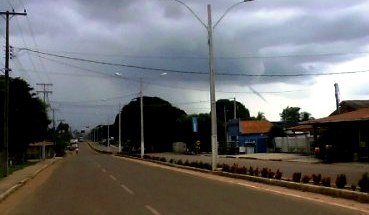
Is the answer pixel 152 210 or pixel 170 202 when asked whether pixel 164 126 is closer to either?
pixel 170 202

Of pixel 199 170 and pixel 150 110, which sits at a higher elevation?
pixel 150 110

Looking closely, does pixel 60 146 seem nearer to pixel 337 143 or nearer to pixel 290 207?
pixel 337 143

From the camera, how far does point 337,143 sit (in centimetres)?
4716

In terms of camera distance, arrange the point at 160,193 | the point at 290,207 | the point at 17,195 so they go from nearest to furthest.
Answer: the point at 290,207 → the point at 160,193 → the point at 17,195

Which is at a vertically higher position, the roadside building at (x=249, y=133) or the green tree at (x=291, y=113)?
the green tree at (x=291, y=113)

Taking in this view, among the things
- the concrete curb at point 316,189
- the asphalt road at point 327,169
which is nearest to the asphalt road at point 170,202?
the concrete curb at point 316,189

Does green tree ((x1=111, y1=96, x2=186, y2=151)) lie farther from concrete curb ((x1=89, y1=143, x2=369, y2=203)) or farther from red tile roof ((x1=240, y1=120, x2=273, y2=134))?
concrete curb ((x1=89, y1=143, x2=369, y2=203))

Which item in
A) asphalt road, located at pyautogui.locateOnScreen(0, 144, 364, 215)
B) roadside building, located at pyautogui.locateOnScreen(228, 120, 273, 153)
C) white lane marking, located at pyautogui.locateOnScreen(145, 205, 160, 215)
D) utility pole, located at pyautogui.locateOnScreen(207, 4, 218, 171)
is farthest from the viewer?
roadside building, located at pyautogui.locateOnScreen(228, 120, 273, 153)

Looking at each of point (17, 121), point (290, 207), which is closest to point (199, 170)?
point (290, 207)

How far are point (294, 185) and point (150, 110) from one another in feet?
283

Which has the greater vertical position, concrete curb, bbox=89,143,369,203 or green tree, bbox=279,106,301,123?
green tree, bbox=279,106,301,123

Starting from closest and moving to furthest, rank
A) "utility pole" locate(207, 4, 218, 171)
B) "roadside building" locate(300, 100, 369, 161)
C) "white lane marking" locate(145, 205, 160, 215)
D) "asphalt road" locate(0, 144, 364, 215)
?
"white lane marking" locate(145, 205, 160, 215) < "asphalt road" locate(0, 144, 364, 215) < "utility pole" locate(207, 4, 218, 171) < "roadside building" locate(300, 100, 369, 161)

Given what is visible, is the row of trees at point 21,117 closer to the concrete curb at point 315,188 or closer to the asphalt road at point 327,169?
the asphalt road at point 327,169

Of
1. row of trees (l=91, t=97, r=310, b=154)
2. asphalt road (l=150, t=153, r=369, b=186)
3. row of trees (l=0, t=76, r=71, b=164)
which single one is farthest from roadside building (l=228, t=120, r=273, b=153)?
asphalt road (l=150, t=153, r=369, b=186)
